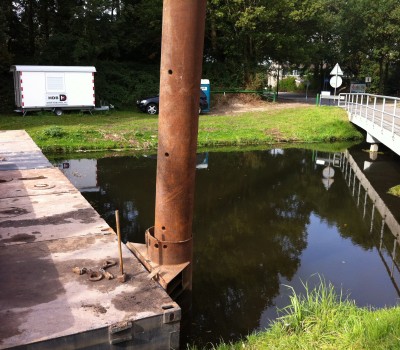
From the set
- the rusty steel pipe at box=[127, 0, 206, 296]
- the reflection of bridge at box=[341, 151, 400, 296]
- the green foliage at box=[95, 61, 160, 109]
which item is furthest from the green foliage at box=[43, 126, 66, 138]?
the rusty steel pipe at box=[127, 0, 206, 296]

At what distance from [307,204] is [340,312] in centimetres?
700

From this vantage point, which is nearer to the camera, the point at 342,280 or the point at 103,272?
the point at 103,272

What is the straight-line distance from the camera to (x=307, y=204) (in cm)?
1208

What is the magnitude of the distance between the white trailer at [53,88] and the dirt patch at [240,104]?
7.75 m

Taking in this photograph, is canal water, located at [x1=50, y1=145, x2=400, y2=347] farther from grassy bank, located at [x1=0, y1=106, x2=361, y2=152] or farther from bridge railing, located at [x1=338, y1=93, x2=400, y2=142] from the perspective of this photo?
grassy bank, located at [x1=0, y1=106, x2=361, y2=152]

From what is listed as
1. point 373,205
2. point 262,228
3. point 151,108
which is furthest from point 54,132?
point 373,205

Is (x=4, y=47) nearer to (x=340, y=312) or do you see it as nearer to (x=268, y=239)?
(x=268, y=239)

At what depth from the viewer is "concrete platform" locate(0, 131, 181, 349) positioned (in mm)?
3916

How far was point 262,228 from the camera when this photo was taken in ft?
32.3

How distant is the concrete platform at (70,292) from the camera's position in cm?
392

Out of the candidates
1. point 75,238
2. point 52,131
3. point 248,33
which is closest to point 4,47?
point 52,131

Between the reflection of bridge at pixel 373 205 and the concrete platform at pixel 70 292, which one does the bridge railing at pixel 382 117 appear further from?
the concrete platform at pixel 70 292

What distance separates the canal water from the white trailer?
8.12 m

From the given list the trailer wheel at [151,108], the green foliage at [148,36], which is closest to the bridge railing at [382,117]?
the green foliage at [148,36]
